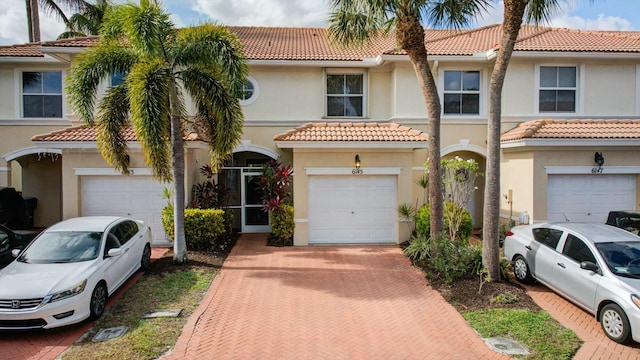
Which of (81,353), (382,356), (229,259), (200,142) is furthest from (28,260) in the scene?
(382,356)

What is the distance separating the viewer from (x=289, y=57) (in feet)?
50.8

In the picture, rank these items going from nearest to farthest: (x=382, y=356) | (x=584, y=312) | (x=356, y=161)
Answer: (x=382, y=356) < (x=584, y=312) < (x=356, y=161)

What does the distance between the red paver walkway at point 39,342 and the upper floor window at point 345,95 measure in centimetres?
1148

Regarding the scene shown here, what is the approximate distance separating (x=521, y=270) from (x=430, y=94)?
16.0 ft

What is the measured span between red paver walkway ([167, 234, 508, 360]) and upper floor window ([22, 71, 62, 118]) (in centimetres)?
1049

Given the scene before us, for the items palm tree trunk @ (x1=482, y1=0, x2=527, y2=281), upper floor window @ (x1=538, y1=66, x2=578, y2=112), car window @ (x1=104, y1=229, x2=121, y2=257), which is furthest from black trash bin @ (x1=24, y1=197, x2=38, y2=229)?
upper floor window @ (x1=538, y1=66, x2=578, y2=112)

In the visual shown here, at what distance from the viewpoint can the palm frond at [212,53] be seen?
10352mm

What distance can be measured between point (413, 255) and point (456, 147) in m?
5.93

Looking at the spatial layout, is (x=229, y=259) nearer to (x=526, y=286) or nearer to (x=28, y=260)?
(x=28, y=260)

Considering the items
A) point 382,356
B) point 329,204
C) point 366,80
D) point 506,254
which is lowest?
point 382,356

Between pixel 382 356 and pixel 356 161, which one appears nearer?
pixel 382 356

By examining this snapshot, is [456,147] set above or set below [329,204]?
above

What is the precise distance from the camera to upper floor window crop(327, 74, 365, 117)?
16.2 meters

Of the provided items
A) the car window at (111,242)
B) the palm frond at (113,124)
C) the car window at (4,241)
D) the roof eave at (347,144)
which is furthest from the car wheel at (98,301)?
the roof eave at (347,144)
